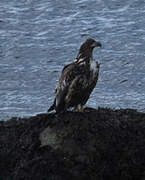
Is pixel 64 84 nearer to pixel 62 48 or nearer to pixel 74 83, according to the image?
pixel 74 83

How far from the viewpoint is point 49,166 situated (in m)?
13.4

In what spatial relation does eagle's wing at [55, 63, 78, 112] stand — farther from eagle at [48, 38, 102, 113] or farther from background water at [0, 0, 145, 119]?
background water at [0, 0, 145, 119]

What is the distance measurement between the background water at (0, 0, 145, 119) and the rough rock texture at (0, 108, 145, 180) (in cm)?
523

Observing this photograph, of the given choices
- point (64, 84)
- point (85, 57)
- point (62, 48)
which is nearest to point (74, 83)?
point (64, 84)

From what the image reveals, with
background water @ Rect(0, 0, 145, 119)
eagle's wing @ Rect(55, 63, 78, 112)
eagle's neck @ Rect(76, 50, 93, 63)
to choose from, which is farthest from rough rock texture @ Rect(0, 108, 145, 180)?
background water @ Rect(0, 0, 145, 119)

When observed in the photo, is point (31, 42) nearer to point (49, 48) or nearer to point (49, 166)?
point (49, 48)

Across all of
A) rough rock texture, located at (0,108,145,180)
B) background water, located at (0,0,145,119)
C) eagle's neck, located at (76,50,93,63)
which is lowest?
background water, located at (0,0,145,119)

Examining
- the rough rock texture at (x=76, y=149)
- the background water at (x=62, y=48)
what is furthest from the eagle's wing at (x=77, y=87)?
the background water at (x=62, y=48)

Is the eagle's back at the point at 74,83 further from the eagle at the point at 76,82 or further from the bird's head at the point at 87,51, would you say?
the bird's head at the point at 87,51

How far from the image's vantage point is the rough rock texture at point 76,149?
13312 mm

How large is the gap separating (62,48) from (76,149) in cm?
1025

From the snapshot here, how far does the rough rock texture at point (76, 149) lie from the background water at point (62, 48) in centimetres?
523

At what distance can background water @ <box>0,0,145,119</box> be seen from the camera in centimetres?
2042

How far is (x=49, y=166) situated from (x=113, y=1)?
1433 cm
